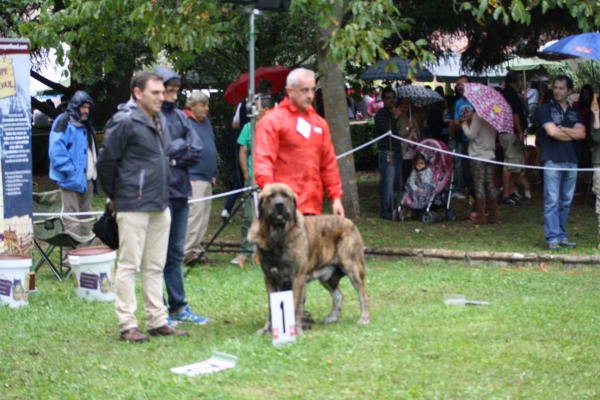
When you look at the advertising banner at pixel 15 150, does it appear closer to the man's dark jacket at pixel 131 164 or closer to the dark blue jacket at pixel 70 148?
the dark blue jacket at pixel 70 148

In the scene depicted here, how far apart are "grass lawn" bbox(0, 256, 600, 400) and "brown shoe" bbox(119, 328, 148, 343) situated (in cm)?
8

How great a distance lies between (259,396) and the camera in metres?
5.78

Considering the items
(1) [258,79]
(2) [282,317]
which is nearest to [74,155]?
(1) [258,79]

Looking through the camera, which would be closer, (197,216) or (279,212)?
(279,212)

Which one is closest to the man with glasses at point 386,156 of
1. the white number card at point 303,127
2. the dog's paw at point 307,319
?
the dog's paw at point 307,319

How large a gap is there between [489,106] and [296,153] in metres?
7.17

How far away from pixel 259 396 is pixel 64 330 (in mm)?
2789

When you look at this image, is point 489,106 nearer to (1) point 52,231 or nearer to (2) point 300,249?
(1) point 52,231

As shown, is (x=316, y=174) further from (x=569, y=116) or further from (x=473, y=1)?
(x=473, y=1)

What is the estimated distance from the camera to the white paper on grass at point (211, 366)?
6305 millimetres

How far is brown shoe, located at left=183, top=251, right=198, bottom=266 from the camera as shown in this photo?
11.1 metres

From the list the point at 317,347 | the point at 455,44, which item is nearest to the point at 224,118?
the point at 455,44

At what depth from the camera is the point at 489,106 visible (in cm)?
1395

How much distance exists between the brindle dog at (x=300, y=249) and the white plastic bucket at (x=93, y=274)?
8.07 ft
